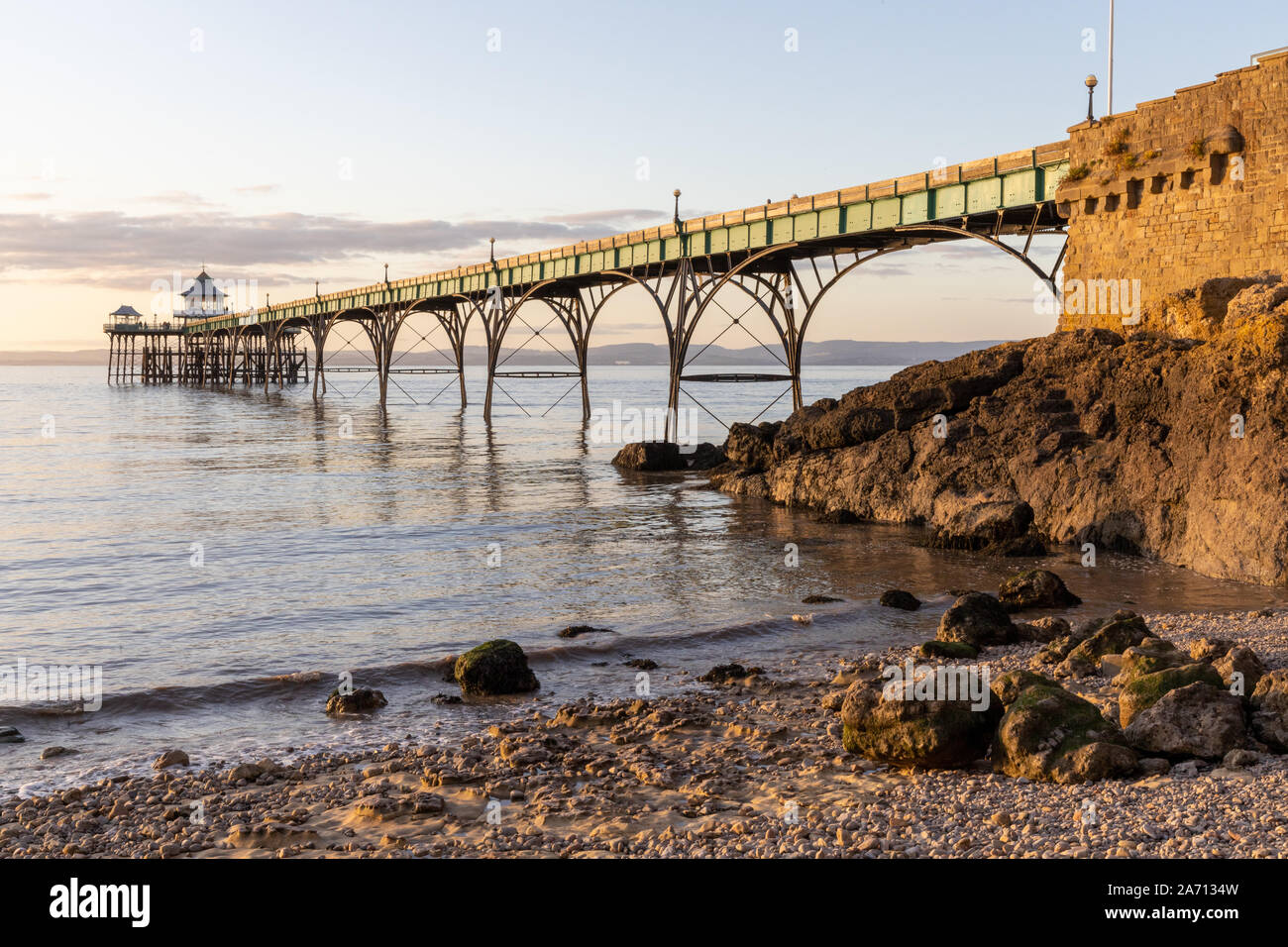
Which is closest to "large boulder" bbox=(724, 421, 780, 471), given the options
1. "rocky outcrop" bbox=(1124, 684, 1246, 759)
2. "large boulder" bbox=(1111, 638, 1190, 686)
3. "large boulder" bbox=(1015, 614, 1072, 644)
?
"large boulder" bbox=(1015, 614, 1072, 644)

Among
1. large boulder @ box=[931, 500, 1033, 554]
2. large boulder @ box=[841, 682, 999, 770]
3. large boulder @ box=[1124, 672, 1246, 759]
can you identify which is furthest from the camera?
large boulder @ box=[931, 500, 1033, 554]

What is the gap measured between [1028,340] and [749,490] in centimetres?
858

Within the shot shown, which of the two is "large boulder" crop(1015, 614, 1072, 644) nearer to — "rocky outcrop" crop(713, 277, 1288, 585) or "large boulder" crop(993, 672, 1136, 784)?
"large boulder" crop(993, 672, 1136, 784)

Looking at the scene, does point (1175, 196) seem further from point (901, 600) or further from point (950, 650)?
point (950, 650)

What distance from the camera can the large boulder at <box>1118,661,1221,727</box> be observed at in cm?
877

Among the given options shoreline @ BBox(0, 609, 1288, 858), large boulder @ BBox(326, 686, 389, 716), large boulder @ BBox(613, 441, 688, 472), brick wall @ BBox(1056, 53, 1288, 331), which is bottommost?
large boulder @ BBox(326, 686, 389, 716)

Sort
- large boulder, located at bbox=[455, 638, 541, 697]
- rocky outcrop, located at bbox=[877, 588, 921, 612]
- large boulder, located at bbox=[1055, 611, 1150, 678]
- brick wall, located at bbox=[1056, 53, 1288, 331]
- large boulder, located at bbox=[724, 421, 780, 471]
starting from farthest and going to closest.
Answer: large boulder, located at bbox=[724, 421, 780, 471] < brick wall, located at bbox=[1056, 53, 1288, 331] < rocky outcrop, located at bbox=[877, 588, 921, 612] < large boulder, located at bbox=[455, 638, 541, 697] < large boulder, located at bbox=[1055, 611, 1150, 678]

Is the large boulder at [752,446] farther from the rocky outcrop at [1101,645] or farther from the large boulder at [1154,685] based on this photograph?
the large boulder at [1154,685]

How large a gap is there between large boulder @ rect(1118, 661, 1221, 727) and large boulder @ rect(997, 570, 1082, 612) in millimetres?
6136

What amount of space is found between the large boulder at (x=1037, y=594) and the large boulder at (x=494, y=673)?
753 centimetres

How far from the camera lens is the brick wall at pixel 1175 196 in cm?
2020

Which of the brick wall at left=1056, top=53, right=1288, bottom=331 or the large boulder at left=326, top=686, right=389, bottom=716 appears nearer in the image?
the large boulder at left=326, top=686, right=389, bottom=716
